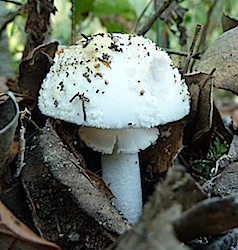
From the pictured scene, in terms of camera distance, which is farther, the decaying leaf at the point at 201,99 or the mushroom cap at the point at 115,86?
the decaying leaf at the point at 201,99

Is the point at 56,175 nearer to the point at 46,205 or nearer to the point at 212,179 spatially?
the point at 46,205

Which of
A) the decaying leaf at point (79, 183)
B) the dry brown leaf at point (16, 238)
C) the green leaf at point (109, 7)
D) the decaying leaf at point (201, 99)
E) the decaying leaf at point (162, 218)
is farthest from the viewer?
the green leaf at point (109, 7)

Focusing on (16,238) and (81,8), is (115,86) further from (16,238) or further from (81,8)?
(81,8)

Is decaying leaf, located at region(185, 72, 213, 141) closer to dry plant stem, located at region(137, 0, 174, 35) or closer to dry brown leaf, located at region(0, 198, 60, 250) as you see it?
dry plant stem, located at region(137, 0, 174, 35)

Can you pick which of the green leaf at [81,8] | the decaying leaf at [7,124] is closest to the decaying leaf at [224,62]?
the decaying leaf at [7,124]

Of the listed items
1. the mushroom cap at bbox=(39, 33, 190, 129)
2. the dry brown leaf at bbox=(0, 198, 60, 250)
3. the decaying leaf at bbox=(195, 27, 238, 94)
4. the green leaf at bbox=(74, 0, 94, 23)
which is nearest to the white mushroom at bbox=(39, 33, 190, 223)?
the mushroom cap at bbox=(39, 33, 190, 129)

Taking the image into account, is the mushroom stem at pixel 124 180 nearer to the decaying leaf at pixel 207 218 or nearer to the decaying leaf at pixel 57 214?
the decaying leaf at pixel 57 214

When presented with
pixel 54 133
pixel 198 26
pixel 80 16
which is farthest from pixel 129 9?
pixel 54 133
